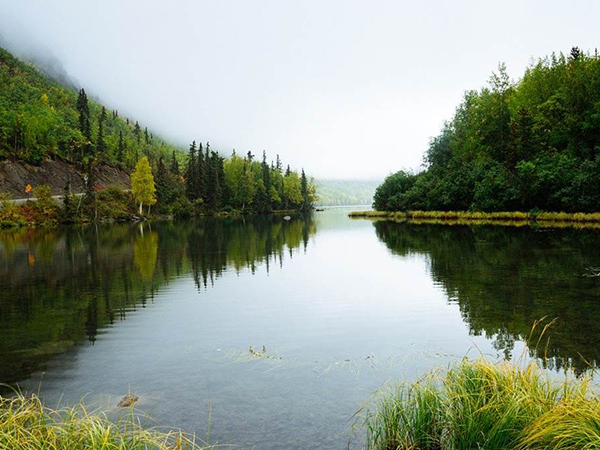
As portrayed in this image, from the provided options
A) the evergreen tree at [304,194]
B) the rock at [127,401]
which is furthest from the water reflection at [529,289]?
the evergreen tree at [304,194]

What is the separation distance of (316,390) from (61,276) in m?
19.3

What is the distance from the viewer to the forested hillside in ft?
177

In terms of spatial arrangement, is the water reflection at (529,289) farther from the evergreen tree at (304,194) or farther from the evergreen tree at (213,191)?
the evergreen tree at (304,194)

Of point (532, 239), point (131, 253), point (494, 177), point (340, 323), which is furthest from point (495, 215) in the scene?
point (340, 323)

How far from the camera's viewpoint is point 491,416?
18.0 feet

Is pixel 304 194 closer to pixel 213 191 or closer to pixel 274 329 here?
pixel 213 191

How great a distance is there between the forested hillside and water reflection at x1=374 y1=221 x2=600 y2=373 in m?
21.5

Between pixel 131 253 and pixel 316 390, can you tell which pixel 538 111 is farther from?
pixel 316 390

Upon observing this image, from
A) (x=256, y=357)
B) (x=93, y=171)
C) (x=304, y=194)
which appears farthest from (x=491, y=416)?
(x=304, y=194)

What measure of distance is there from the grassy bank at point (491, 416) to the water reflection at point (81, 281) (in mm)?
8170

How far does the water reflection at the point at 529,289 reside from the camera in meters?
11.2

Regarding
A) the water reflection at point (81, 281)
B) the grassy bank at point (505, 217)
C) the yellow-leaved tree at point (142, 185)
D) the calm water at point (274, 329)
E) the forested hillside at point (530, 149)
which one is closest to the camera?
the calm water at point (274, 329)

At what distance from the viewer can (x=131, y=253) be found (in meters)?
33.8

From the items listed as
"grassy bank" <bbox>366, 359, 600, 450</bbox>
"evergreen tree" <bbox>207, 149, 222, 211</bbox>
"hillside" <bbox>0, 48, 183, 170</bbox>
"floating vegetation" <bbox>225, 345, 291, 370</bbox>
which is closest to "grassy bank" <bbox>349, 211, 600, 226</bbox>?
"floating vegetation" <bbox>225, 345, 291, 370</bbox>
